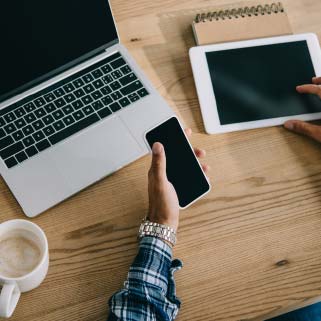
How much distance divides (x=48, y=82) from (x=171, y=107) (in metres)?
0.24

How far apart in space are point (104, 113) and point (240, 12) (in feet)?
1.28

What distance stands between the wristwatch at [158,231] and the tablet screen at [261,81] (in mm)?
250

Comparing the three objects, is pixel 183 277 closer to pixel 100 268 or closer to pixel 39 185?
pixel 100 268

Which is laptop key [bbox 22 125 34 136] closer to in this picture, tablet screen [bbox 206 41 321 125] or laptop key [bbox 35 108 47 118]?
laptop key [bbox 35 108 47 118]

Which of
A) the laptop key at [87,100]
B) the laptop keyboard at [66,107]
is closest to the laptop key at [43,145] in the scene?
the laptop keyboard at [66,107]

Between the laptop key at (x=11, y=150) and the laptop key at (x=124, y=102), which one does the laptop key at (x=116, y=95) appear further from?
the laptop key at (x=11, y=150)

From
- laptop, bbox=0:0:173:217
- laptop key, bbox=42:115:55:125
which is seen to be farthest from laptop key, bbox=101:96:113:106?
laptop key, bbox=42:115:55:125

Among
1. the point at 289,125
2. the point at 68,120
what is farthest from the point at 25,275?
the point at 289,125

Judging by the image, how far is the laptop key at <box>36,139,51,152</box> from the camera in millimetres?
819

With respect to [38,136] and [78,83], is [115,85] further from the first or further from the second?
[38,136]

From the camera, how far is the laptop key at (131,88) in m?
0.88

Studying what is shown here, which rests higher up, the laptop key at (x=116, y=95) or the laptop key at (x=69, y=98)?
the laptop key at (x=69, y=98)

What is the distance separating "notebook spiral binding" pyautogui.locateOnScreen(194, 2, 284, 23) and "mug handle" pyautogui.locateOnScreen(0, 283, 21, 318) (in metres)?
0.65

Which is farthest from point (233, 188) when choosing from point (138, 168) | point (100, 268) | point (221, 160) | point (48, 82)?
point (48, 82)
